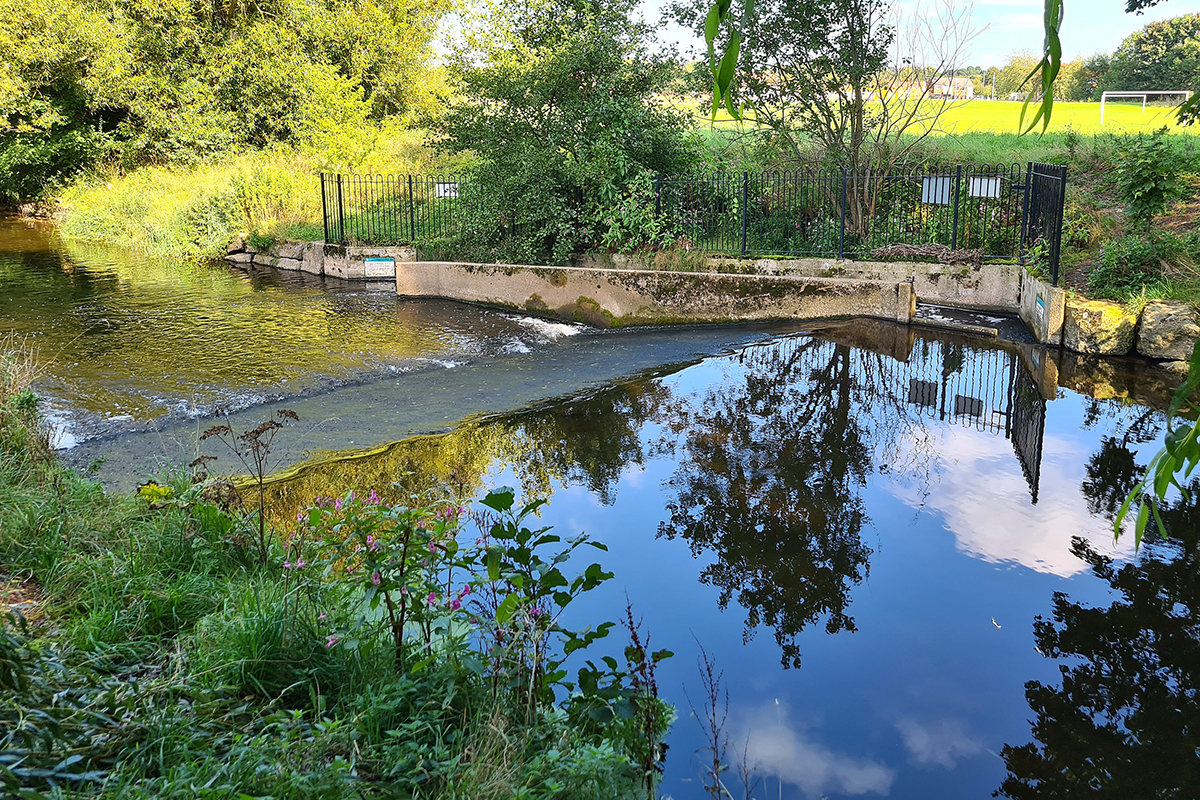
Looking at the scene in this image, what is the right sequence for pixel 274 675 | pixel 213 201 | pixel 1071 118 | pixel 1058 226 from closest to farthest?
pixel 274 675 → pixel 1058 226 → pixel 213 201 → pixel 1071 118

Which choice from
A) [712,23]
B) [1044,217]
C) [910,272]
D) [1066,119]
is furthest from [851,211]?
[1066,119]

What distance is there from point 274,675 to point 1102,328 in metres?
10.6

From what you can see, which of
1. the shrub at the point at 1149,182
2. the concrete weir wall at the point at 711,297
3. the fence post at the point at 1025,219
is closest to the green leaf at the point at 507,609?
the concrete weir wall at the point at 711,297

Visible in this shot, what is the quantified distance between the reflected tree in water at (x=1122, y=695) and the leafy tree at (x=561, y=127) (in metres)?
11.8

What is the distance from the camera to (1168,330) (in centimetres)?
1054

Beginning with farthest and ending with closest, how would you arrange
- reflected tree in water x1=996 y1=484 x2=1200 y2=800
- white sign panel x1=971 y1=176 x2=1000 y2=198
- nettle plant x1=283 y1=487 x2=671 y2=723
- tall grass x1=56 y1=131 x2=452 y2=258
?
tall grass x1=56 y1=131 x2=452 y2=258, white sign panel x1=971 y1=176 x2=1000 y2=198, reflected tree in water x1=996 y1=484 x2=1200 y2=800, nettle plant x1=283 y1=487 x2=671 y2=723

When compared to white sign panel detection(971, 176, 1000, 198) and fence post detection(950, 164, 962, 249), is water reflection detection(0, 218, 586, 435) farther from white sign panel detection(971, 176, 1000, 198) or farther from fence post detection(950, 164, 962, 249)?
white sign panel detection(971, 176, 1000, 198)

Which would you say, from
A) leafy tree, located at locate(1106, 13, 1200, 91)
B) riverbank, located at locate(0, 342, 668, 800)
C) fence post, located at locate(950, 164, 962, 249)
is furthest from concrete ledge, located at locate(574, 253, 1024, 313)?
leafy tree, located at locate(1106, 13, 1200, 91)

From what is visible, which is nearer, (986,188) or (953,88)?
(986,188)

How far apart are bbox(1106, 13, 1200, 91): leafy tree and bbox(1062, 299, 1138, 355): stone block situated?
39.9 m

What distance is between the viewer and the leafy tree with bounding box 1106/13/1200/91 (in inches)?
1789

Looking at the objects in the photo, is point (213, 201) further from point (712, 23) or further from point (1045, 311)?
point (712, 23)

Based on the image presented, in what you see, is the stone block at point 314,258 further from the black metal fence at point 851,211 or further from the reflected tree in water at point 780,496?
the reflected tree in water at point 780,496

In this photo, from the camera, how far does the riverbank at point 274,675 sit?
2803 millimetres
